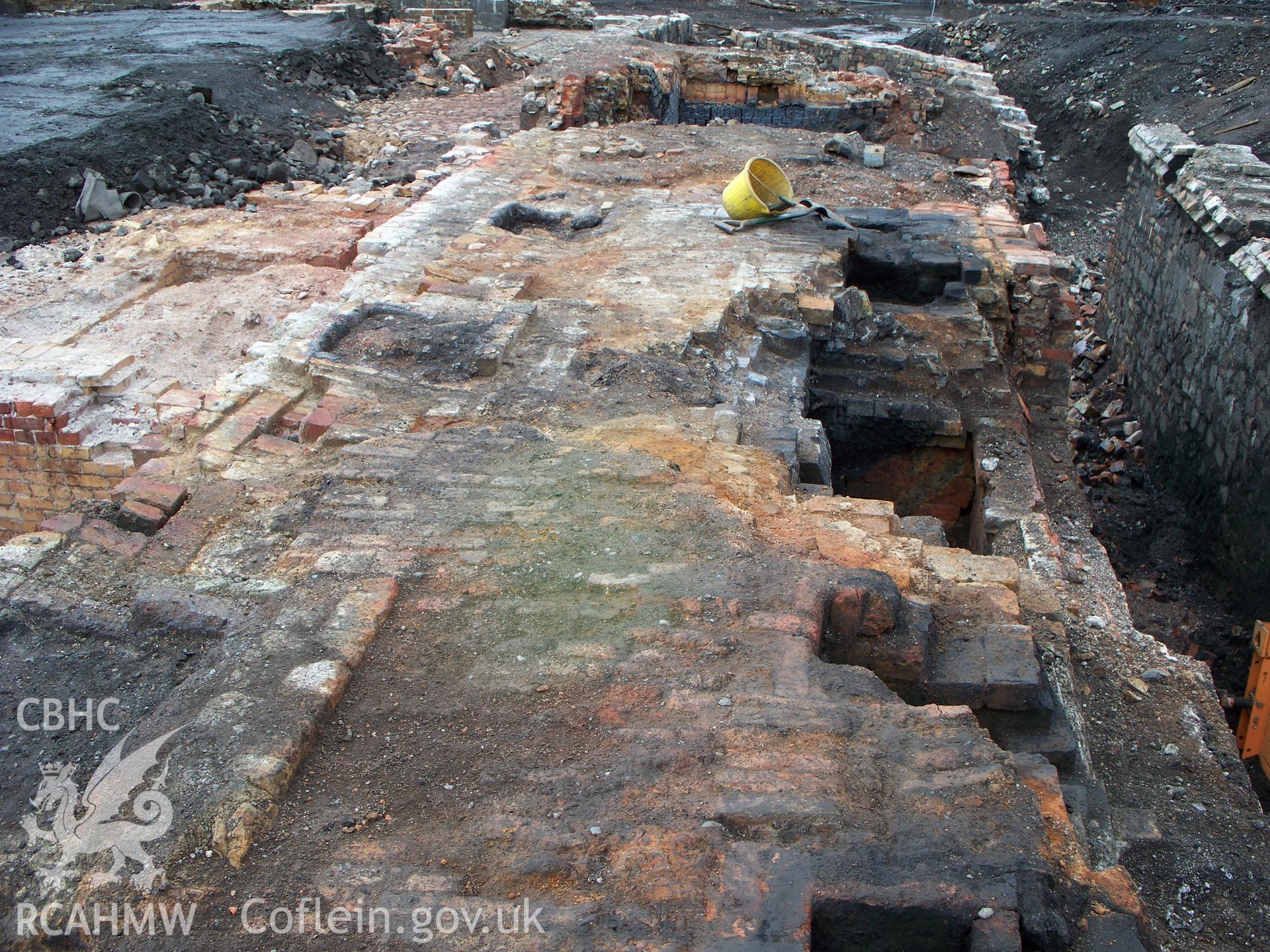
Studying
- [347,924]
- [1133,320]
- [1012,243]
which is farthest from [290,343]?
[1133,320]

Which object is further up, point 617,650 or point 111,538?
point 617,650

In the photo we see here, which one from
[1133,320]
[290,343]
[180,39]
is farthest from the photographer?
[180,39]

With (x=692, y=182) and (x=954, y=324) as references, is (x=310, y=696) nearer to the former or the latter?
(x=954, y=324)

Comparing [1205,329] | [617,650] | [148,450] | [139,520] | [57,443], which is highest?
[617,650]

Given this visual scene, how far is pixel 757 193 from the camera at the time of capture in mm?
6879

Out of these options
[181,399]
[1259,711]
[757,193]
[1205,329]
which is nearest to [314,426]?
[181,399]

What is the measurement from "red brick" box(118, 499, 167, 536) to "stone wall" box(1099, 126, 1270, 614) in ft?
21.5

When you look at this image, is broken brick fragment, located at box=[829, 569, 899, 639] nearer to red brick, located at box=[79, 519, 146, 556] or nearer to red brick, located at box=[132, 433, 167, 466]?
red brick, located at box=[79, 519, 146, 556]

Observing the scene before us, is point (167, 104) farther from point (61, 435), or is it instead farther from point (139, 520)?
point (139, 520)

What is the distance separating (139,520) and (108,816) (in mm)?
1680

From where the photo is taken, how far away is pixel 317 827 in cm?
214

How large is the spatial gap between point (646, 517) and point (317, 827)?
1575 millimetres

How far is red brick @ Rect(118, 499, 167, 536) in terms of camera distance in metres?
3.54

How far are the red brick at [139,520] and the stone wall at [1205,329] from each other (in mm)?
6553
